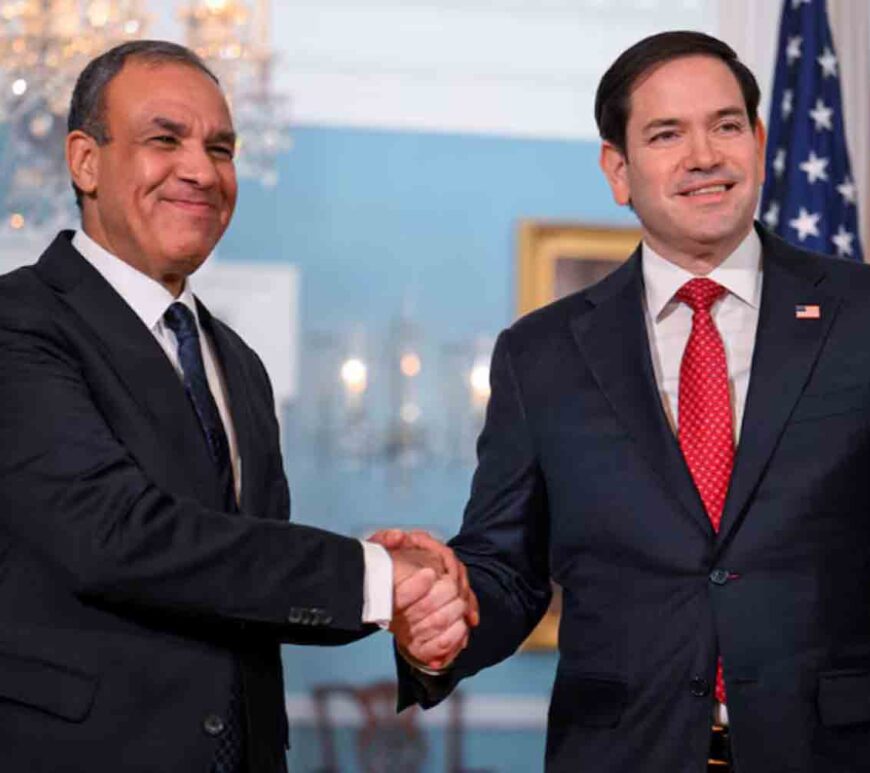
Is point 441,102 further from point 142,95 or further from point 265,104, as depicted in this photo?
point 142,95

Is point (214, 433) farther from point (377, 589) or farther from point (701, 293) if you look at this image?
point (701, 293)

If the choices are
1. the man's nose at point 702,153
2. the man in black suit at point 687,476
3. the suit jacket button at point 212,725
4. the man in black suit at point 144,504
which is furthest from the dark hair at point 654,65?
the suit jacket button at point 212,725

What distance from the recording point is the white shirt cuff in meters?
2.52

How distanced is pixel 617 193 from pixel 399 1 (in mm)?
5449

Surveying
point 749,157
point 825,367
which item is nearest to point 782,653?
point 825,367

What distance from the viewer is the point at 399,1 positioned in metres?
8.04

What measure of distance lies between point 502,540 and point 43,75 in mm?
3501

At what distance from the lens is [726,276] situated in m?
2.69

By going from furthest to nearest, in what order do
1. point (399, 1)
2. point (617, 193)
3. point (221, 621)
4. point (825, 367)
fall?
1. point (399, 1)
2. point (617, 193)
3. point (825, 367)
4. point (221, 621)

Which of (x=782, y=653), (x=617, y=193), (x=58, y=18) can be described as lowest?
(x=782, y=653)

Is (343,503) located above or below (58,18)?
below

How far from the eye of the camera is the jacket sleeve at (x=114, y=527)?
234cm

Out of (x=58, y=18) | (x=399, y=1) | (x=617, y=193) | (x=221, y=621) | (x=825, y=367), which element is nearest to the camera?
(x=221, y=621)

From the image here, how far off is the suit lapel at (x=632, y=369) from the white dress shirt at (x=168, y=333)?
42cm
